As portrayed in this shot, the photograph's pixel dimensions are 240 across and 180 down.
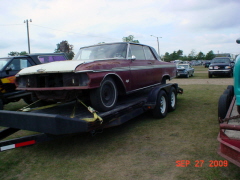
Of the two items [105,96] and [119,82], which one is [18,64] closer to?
[119,82]

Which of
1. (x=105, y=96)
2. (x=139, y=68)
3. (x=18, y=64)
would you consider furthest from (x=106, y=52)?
(x=18, y=64)

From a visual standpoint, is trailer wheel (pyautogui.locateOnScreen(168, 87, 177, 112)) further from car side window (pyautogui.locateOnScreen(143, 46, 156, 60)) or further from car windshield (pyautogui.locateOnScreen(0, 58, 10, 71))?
car windshield (pyautogui.locateOnScreen(0, 58, 10, 71))

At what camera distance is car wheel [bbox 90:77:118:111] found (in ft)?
13.5

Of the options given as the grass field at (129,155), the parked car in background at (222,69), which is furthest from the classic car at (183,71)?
the grass field at (129,155)

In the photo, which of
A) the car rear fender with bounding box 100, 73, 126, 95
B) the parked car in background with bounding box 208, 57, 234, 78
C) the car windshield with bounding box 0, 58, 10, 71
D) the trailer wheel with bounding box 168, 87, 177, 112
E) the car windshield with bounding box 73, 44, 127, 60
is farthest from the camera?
the parked car in background with bounding box 208, 57, 234, 78

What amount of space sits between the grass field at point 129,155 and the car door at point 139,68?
105 centimetres

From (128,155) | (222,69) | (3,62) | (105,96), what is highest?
(3,62)

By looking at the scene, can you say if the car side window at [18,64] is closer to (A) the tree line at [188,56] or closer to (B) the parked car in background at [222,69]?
(B) the parked car in background at [222,69]

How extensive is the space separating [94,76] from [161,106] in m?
2.82

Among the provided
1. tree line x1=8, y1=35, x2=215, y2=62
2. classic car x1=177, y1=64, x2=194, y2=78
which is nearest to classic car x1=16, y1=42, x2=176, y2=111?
classic car x1=177, y1=64, x2=194, y2=78

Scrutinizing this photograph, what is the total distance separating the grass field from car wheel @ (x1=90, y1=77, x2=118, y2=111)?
75cm

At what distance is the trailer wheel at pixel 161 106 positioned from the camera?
19.1 ft

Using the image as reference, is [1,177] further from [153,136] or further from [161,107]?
[161,107]

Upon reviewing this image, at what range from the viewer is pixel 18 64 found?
7.90m
